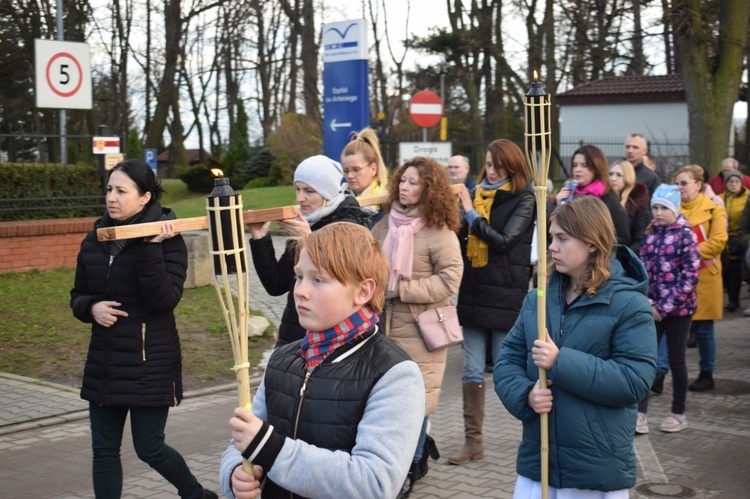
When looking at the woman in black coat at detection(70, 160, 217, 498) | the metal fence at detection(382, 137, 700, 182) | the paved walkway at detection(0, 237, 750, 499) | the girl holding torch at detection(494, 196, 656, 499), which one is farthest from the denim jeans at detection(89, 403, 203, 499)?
the metal fence at detection(382, 137, 700, 182)

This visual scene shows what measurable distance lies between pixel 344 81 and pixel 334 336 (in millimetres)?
9148

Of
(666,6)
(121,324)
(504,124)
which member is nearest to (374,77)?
(504,124)

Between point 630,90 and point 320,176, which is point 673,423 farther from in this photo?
point 630,90

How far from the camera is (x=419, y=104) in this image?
15.0 meters

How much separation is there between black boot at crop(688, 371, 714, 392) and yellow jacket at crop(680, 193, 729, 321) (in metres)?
0.54

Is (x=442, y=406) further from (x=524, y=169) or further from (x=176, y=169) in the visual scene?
(x=176, y=169)

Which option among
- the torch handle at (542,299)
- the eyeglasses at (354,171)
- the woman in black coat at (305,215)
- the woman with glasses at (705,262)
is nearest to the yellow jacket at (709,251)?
the woman with glasses at (705,262)

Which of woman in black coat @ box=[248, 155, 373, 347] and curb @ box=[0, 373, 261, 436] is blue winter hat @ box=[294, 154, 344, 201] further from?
curb @ box=[0, 373, 261, 436]

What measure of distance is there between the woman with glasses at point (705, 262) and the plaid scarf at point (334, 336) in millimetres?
5935

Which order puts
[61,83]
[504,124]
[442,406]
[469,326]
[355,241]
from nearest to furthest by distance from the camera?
1. [355,241]
2. [469,326]
3. [442,406]
4. [61,83]
5. [504,124]

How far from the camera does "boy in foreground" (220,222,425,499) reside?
2484mm

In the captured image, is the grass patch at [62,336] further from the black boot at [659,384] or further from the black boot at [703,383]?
the black boot at [703,383]

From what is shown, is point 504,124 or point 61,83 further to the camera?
point 504,124

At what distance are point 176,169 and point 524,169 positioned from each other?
41103mm
